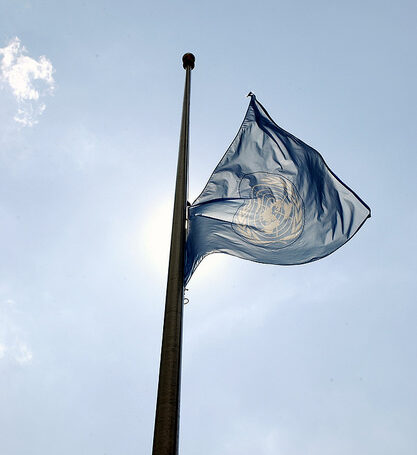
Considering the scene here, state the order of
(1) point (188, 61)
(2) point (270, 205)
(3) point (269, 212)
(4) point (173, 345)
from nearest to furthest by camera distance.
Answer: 1. (4) point (173, 345)
2. (3) point (269, 212)
3. (2) point (270, 205)
4. (1) point (188, 61)

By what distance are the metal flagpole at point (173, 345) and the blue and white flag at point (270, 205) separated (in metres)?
0.70

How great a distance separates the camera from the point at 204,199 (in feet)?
34.3

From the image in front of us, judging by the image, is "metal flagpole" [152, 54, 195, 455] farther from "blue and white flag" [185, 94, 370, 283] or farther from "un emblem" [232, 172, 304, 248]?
"un emblem" [232, 172, 304, 248]

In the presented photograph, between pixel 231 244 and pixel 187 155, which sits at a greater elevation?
pixel 187 155

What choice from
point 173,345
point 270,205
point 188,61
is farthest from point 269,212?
point 188,61

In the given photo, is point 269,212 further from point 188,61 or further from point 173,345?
point 188,61

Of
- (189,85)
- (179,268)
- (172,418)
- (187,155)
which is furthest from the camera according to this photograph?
(189,85)

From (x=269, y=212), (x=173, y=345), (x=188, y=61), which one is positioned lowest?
(x=173, y=345)

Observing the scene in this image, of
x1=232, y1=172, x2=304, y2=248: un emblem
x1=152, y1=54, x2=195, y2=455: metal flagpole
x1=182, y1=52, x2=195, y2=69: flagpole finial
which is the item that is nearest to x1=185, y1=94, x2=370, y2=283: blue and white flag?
x1=232, y1=172, x2=304, y2=248: un emblem

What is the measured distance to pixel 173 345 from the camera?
6695 millimetres

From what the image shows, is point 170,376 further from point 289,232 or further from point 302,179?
point 302,179

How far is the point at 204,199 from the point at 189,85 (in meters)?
3.68

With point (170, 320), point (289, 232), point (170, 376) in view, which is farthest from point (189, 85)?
point (170, 376)

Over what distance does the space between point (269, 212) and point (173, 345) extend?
464 centimetres
